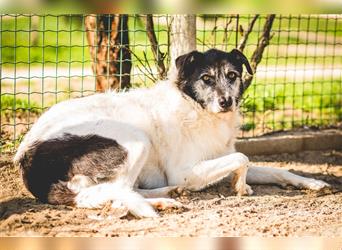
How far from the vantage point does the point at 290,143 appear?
5.71 m

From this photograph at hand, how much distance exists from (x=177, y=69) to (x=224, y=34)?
1.14 metres

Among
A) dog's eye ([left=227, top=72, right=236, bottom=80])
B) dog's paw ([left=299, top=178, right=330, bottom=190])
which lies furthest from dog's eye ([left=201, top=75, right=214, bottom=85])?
dog's paw ([left=299, top=178, right=330, bottom=190])

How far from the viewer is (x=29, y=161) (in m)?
4.14

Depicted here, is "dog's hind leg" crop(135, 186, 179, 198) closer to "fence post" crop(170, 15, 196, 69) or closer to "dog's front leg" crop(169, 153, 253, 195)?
"dog's front leg" crop(169, 153, 253, 195)

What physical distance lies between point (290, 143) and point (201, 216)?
1.99 m

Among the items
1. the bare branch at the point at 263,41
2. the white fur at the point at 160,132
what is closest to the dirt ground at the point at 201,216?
the white fur at the point at 160,132

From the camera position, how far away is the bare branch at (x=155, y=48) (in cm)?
515

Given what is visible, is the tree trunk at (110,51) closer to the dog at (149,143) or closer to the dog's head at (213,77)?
the dog at (149,143)

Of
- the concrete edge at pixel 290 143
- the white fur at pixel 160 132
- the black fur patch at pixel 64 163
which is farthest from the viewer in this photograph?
the concrete edge at pixel 290 143

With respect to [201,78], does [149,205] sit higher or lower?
lower

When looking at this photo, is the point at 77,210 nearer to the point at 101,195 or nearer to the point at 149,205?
the point at 101,195

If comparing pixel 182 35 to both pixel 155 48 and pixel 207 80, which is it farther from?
pixel 207 80

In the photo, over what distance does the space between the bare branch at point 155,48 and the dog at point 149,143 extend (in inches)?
17.8

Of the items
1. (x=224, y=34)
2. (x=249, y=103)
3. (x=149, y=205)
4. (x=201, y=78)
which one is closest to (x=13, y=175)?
(x=149, y=205)
